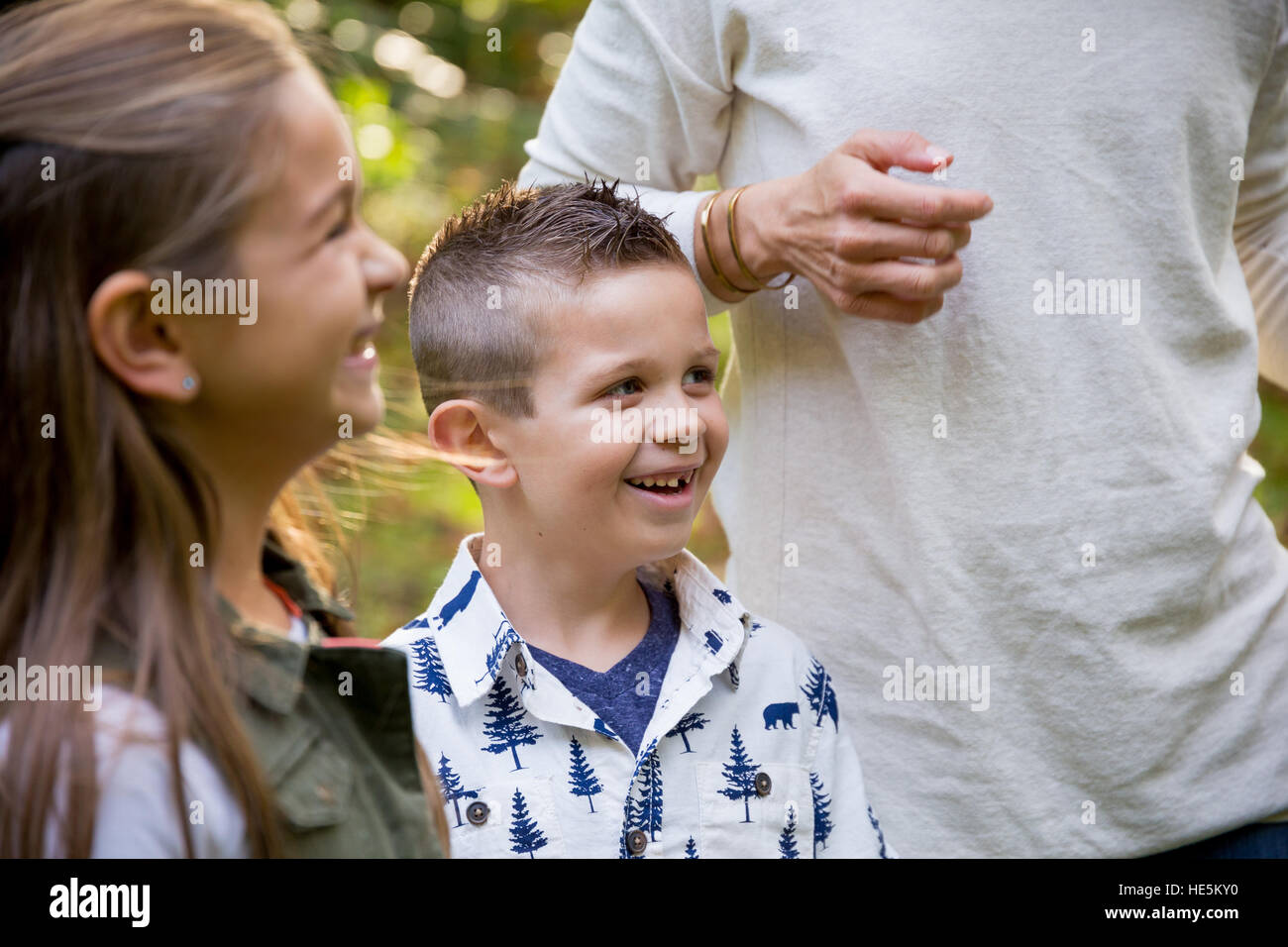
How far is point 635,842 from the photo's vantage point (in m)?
1.33

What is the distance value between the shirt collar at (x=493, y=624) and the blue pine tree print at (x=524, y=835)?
0.14m

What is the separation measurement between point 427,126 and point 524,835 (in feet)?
11.8

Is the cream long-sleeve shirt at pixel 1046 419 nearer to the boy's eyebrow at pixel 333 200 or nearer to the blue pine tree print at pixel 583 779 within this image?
the blue pine tree print at pixel 583 779

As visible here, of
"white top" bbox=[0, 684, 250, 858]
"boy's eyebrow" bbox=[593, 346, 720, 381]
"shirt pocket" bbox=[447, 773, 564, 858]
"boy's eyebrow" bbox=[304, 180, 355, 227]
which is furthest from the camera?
"boy's eyebrow" bbox=[593, 346, 720, 381]

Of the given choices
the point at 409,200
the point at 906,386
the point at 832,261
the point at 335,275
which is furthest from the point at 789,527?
the point at 409,200

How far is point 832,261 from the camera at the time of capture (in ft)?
4.71

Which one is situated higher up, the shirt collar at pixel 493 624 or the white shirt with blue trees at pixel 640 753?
the shirt collar at pixel 493 624

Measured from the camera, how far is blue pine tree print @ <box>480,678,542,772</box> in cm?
135

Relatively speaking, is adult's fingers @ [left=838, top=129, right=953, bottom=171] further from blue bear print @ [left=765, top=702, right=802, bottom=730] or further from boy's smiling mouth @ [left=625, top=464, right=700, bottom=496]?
blue bear print @ [left=765, top=702, right=802, bottom=730]

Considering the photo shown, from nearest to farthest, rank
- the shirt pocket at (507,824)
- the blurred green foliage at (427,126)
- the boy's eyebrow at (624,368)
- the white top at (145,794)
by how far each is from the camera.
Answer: the white top at (145,794)
the shirt pocket at (507,824)
the boy's eyebrow at (624,368)
the blurred green foliage at (427,126)

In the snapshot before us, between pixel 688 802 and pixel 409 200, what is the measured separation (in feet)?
11.3

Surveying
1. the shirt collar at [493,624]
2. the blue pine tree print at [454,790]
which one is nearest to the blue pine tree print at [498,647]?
the shirt collar at [493,624]

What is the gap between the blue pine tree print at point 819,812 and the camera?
1.46 metres

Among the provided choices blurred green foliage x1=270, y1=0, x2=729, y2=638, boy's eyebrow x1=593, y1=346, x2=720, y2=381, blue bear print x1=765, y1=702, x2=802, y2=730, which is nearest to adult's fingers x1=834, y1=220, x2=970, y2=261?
boy's eyebrow x1=593, y1=346, x2=720, y2=381
